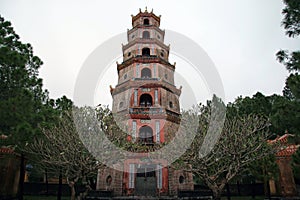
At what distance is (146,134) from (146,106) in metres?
2.37

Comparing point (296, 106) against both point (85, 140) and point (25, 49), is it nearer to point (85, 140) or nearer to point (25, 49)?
point (85, 140)

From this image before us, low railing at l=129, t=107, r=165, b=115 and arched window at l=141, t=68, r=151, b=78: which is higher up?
arched window at l=141, t=68, r=151, b=78

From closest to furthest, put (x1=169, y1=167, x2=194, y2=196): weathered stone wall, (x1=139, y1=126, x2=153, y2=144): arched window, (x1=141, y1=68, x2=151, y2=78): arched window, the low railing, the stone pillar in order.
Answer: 1. the stone pillar
2. (x1=169, y1=167, x2=194, y2=196): weathered stone wall
3. (x1=139, y1=126, x2=153, y2=144): arched window
4. the low railing
5. (x1=141, y1=68, x2=151, y2=78): arched window

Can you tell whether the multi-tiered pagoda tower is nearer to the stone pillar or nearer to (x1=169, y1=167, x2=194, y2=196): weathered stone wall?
(x1=169, y1=167, x2=194, y2=196): weathered stone wall

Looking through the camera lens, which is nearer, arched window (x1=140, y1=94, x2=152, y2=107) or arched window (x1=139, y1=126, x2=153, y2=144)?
arched window (x1=139, y1=126, x2=153, y2=144)

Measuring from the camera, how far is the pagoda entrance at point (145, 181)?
666 inches

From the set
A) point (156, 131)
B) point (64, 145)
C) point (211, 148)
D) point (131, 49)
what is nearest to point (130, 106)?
point (156, 131)

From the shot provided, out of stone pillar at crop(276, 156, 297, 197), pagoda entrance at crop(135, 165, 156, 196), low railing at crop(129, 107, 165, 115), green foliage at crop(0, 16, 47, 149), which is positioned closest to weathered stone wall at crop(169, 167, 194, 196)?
pagoda entrance at crop(135, 165, 156, 196)

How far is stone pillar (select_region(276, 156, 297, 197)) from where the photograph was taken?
1610 centimetres

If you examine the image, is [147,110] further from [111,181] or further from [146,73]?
[111,181]

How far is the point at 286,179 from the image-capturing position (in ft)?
53.8

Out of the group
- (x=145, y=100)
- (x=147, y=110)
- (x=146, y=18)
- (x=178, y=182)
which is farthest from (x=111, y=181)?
(x=146, y=18)

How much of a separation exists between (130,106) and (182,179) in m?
6.90

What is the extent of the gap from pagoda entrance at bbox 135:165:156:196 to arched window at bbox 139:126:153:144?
2.07 meters
